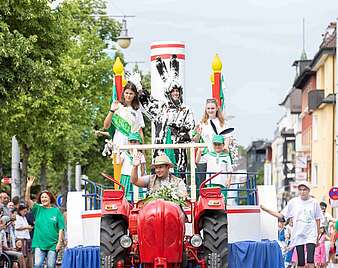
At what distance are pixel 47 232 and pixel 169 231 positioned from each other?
4558 mm

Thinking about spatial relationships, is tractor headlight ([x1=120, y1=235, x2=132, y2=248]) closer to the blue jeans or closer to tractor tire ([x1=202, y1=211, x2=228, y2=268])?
tractor tire ([x1=202, y1=211, x2=228, y2=268])

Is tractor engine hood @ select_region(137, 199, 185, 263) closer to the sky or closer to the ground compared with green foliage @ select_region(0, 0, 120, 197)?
closer to the ground

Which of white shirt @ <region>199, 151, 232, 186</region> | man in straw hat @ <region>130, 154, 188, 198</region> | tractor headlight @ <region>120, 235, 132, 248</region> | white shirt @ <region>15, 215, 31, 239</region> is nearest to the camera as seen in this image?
tractor headlight @ <region>120, 235, 132, 248</region>

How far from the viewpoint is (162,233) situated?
13.8m

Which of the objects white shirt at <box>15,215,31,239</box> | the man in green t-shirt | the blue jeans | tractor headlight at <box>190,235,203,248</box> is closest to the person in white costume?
the man in green t-shirt

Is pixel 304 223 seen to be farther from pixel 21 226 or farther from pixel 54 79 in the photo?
pixel 54 79

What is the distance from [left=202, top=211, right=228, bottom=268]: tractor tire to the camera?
14312 mm

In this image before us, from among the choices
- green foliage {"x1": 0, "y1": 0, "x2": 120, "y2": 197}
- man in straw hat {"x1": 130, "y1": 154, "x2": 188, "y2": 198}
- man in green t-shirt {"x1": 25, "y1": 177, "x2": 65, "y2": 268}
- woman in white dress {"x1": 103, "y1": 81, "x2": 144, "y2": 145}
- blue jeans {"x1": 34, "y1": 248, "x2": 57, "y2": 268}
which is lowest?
blue jeans {"x1": 34, "y1": 248, "x2": 57, "y2": 268}

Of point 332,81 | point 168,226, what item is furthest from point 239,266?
point 332,81

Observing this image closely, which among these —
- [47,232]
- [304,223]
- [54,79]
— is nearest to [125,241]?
[47,232]

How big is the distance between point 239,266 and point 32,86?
26.8 feet

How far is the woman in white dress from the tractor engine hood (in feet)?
11.2

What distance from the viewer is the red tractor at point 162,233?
13.9m

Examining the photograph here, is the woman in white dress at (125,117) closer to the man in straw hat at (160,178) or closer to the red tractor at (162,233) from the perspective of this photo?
the man in straw hat at (160,178)
